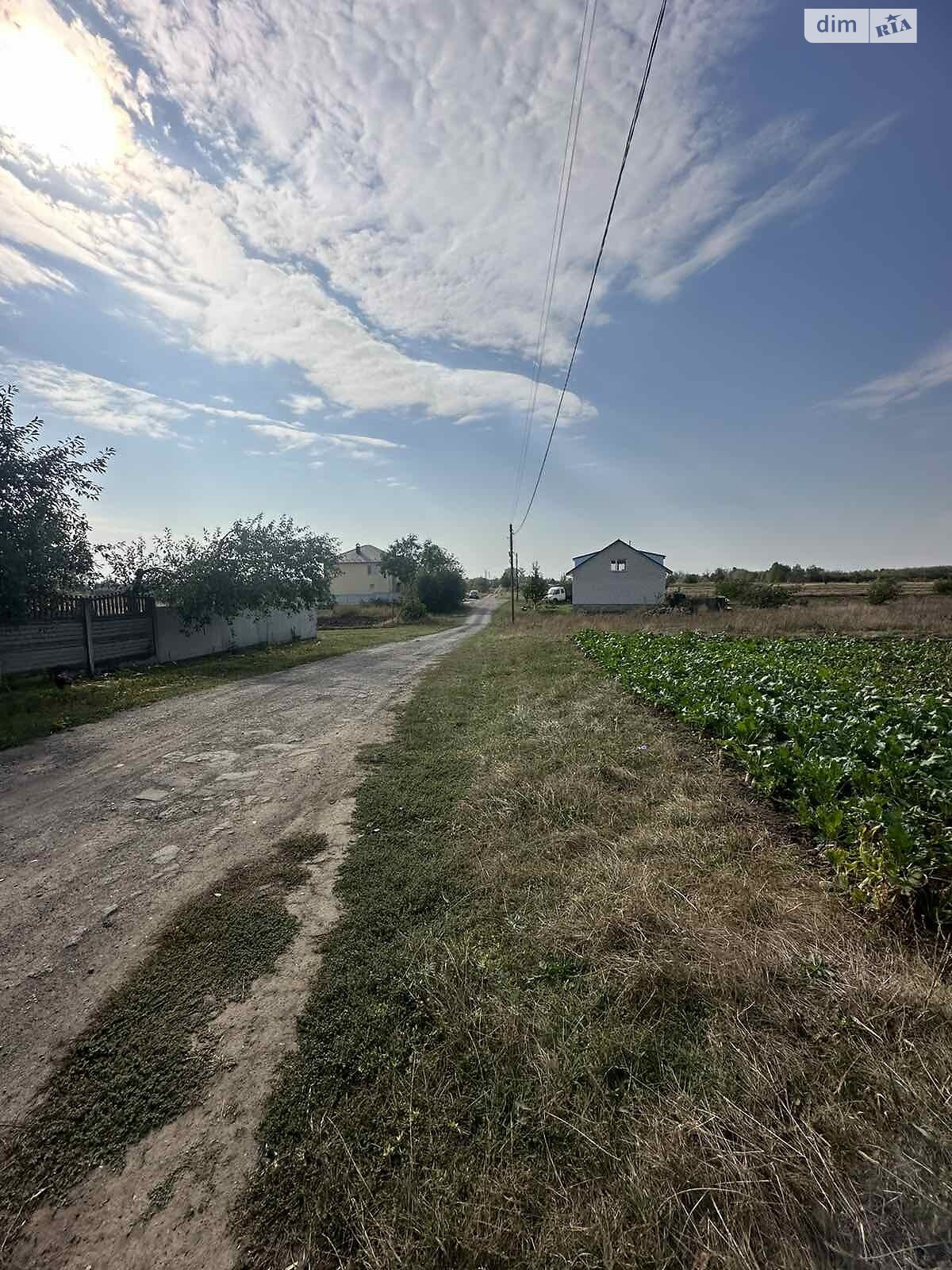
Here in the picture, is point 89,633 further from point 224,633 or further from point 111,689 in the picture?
point 224,633

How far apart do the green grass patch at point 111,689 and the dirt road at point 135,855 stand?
0.59 meters

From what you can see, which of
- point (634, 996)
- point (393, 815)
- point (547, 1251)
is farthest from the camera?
point (393, 815)

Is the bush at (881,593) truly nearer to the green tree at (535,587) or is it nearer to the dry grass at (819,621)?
the dry grass at (819,621)

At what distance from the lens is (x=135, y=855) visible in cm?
407

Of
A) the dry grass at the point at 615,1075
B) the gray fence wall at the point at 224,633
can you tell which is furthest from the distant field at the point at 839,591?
the dry grass at the point at 615,1075

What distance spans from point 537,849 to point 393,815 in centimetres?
145

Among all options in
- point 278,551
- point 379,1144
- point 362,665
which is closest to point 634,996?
point 379,1144

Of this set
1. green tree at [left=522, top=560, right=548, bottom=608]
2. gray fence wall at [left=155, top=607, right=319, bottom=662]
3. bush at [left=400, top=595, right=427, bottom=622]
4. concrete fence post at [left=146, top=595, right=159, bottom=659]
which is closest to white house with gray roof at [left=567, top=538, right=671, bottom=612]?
green tree at [left=522, top=560, right=548, bottom=608]

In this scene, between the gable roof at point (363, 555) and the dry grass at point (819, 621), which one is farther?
the gable roof at point (363, 555)

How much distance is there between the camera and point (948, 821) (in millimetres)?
3139

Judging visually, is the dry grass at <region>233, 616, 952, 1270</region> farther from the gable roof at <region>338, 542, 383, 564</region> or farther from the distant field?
the gable roof at <region>338, 542, 383, 564</region>

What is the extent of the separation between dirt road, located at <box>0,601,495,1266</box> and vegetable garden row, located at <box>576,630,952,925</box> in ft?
10.7

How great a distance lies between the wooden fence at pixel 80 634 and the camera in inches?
430

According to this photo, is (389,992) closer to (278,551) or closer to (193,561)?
(193,561)
